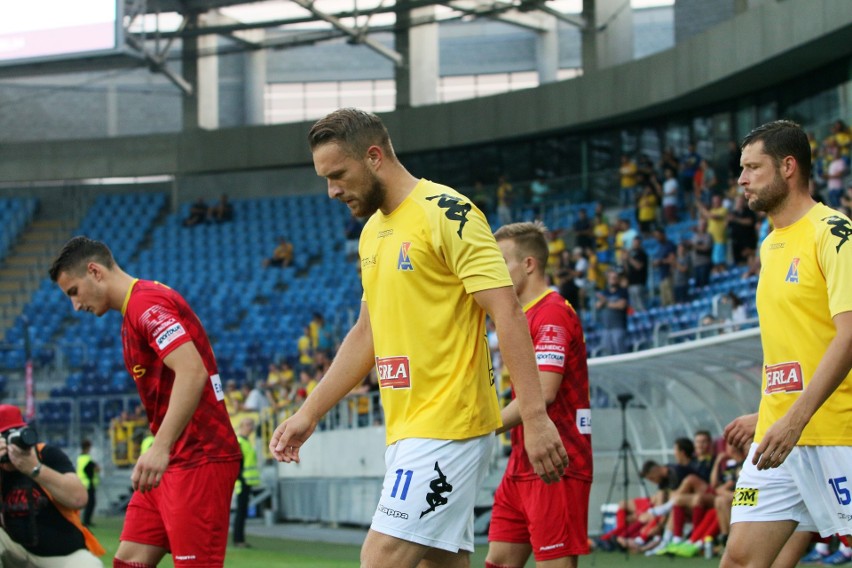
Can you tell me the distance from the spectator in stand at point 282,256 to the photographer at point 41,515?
24.6m

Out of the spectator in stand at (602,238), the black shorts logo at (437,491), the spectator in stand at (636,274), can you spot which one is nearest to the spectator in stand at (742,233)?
the spectator in stand at (636,274)

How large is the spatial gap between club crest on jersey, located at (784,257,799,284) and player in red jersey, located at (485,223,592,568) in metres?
1.43

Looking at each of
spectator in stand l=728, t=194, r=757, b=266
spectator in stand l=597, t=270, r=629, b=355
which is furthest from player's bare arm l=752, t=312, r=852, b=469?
spectator in stand l=728, t=194, r=757, b=266

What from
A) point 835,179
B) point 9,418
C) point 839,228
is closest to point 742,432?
point 839,228

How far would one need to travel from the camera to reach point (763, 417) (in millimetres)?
5359

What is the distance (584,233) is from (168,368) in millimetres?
19259

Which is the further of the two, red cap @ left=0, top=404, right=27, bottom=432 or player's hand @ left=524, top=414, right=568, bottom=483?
red cap @ left=0, top=404, right=27, bottom=432

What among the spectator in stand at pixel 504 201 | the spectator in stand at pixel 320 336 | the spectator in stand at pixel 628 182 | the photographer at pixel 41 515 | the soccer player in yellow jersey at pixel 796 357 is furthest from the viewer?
the spectator in stand at pixel 504 201

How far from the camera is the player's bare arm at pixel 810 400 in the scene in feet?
15.6

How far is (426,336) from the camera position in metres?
4.55

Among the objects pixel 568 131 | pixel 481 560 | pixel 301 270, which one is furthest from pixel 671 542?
pixel 301 270

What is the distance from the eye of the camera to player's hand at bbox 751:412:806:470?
15.6 feet

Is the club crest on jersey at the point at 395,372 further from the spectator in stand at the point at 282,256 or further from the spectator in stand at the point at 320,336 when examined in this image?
the spectator in stand at the point at 282,256

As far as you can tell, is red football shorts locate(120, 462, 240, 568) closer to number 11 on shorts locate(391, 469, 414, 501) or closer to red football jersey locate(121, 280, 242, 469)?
red football jersey locate(121, 280, 242, 469)
